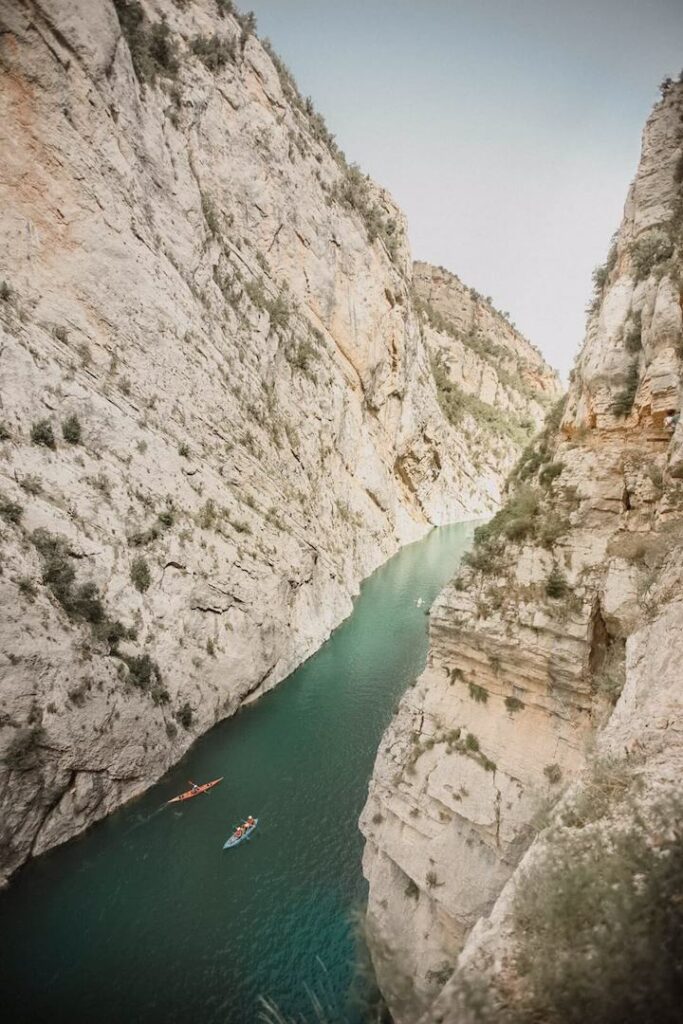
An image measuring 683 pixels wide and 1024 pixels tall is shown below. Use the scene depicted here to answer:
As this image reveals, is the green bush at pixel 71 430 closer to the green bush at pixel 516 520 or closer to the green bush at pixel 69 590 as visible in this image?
the green bush at pixel 69 590

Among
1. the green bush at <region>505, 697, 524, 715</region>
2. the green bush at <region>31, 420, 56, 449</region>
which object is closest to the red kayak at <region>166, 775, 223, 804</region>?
the green bush at <region>505, 697, 524, 715</region>

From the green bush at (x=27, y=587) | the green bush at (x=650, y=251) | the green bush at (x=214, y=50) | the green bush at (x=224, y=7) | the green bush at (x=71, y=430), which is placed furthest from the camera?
the green bush at (x=224, y=7)

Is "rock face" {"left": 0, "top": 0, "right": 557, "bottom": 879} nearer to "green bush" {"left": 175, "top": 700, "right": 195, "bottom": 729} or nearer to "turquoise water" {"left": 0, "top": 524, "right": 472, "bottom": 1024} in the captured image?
"green bush" {"left": 175, "top": 700, "right": 195, "bottom": 729}

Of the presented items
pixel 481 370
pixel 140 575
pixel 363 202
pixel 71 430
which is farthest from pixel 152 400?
pixel 481 370

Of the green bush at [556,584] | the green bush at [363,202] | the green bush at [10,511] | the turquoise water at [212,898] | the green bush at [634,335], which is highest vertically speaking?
the green bush at [363,202]

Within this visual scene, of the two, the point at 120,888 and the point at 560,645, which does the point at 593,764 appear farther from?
the point at 120,888

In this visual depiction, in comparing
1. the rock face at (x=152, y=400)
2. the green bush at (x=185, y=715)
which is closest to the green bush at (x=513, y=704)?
the rock face at (x=152, y=400)

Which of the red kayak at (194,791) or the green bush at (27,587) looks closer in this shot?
the green bush at (27,587)

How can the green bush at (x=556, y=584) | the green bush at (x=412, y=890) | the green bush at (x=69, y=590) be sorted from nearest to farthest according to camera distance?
1. the green bush at (x=556, y=584)
2. the green bush at (x=412, y=890)
3. the green bush at (x=69, y=590)

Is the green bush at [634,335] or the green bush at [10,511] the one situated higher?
the green bush at [634,335]
